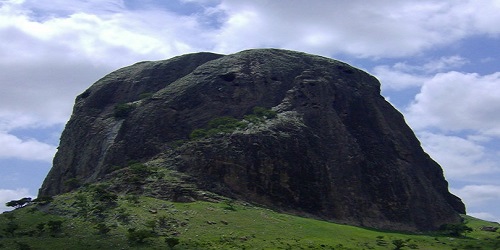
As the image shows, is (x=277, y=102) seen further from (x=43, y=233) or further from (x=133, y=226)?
(x=43, y=233)

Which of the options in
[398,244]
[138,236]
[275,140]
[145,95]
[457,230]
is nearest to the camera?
[138,236]

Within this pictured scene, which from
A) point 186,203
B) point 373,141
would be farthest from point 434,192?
point 186,203

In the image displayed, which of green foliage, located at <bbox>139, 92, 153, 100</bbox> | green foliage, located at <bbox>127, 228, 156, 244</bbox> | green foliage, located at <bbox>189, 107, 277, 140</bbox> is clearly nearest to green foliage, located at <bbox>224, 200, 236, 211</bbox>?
green foliage, located at <bbox>189, 107, 277, 140</bbox>

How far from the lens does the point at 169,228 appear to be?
209ft

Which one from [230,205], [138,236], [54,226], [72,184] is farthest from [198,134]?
[54,226]

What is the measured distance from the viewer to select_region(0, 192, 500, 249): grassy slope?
58.8 meters

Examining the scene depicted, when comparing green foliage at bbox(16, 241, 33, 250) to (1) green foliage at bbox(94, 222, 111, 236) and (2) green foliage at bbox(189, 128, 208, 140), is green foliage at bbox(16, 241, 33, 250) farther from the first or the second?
(2) green foliage at bbox(189, 128, 208, 140)

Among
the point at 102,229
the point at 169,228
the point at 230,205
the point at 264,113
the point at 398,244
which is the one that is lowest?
the point at 102,229

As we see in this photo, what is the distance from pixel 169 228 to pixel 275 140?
96.7 ft

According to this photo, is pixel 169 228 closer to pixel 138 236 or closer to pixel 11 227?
pixel 138 236

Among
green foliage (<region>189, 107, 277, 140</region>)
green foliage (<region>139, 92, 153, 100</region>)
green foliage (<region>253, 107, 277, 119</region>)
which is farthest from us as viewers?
green foliage (<region>139, 92, 153, 100</region>)

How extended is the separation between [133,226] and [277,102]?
45298 millimetres

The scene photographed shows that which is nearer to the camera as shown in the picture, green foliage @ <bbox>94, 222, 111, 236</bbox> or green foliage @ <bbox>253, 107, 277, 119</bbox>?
green foliage @ <bbox>94, 222, 111, 236</bbox>

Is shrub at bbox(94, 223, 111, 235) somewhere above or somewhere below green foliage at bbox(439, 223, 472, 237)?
below
